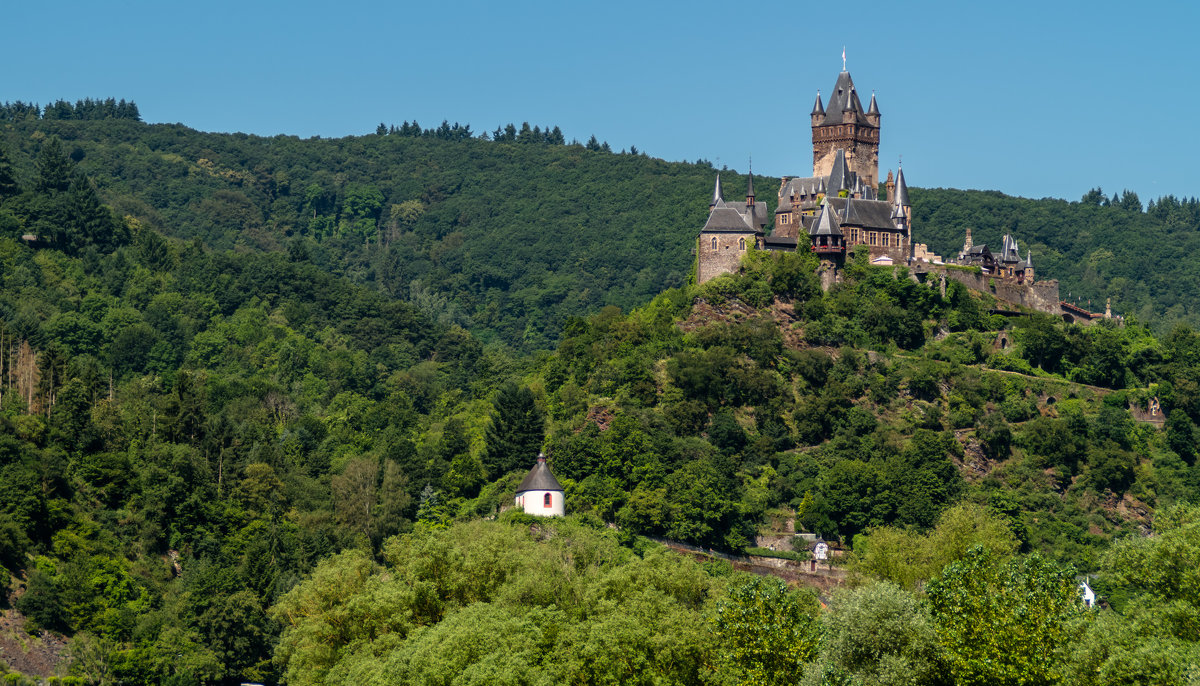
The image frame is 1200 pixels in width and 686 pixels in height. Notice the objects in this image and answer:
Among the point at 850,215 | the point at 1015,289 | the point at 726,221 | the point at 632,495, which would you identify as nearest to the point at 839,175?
the point at 850,215

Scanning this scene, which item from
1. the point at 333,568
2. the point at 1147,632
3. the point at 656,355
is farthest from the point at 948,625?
the point at 656,355

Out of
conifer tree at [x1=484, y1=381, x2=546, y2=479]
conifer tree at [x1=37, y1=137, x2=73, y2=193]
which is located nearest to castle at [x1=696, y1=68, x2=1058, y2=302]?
conifer tree at [x1=484, y1=381, x2=546, y2=479]

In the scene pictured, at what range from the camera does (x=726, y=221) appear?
10944cm

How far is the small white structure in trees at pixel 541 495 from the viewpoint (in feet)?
290

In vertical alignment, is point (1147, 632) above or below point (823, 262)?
below

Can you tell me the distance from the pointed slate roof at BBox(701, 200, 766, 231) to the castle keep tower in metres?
9.16

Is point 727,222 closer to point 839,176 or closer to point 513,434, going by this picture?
point 839,176

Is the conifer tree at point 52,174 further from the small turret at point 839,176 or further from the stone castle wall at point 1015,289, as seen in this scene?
the stone castle wall at point 1015,289

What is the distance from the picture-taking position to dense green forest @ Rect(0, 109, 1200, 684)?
180 ft

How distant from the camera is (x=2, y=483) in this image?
82.6 m

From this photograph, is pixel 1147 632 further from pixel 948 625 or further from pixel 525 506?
pixel 525 506

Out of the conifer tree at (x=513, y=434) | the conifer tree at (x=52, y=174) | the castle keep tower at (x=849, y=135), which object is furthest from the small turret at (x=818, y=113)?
the conifer tree at (x=52, y=174)

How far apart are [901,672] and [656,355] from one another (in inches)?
2248

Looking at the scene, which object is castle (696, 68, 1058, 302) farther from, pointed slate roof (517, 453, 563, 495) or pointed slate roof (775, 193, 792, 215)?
pointed slate roof (517, 453, 563, 495)
